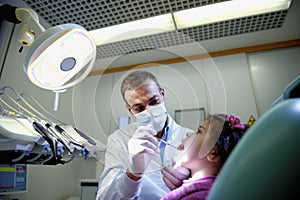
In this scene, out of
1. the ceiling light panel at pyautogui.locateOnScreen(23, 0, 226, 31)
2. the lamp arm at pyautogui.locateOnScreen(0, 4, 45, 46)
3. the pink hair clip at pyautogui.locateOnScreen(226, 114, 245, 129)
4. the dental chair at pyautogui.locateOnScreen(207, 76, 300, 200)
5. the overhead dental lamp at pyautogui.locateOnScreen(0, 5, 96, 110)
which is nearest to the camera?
the dental chair at pyautogui.locateOnScreen(207, 76, 300, 200)

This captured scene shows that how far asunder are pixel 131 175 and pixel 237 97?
1642mm

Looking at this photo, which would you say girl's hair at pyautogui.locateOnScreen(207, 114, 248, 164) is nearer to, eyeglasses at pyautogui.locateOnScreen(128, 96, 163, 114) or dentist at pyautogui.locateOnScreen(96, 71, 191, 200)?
dentist at pyautogui.locateOnScreen(96, 71, 191, 200)

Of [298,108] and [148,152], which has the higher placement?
[298,108]

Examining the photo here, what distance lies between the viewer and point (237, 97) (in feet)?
6.77

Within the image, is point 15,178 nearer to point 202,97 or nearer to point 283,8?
point 202,97

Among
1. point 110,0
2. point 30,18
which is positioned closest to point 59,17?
point 110,0

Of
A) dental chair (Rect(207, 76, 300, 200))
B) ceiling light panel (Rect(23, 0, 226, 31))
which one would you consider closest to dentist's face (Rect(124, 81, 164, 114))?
dental chair (Rect(207, 76, 300, 200))

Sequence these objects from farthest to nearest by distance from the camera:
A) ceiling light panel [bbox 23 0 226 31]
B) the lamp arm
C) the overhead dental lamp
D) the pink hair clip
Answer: ceiling light panel [bbox 23 0 226 31]
the pink hair clip
the lamp arm
the overhead dental lamp

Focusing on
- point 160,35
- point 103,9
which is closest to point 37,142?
point 103,9

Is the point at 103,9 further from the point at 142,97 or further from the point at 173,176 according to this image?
the point at 173,176

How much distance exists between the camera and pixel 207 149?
89 centimetres

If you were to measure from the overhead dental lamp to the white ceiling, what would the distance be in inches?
11.5

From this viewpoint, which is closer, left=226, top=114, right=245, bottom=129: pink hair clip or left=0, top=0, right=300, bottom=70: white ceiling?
left=226, top=114, right=245, bottom=129: pink hair clip

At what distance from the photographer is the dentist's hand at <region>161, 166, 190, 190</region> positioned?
87 centimetres
